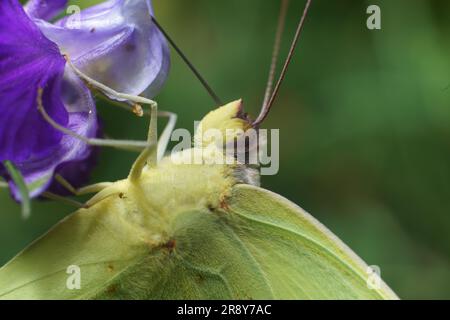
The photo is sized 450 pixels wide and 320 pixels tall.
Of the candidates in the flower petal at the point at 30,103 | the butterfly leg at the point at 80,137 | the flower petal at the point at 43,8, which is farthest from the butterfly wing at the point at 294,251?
the flower petal at the point at 43,8

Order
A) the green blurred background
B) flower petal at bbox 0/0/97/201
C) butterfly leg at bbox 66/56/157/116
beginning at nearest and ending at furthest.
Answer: flower petal at bbox 0/0/97/201
butterfly leg at bbox 66/56/157/116
the green blurred background

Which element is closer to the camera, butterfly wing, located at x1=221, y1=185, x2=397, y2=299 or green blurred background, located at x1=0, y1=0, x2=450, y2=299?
butterfly wing, located at x1=221, y1=185, x2=397, y2=299

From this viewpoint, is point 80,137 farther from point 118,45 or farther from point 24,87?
point 118,45

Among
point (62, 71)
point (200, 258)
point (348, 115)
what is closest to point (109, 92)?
point (62, 71)

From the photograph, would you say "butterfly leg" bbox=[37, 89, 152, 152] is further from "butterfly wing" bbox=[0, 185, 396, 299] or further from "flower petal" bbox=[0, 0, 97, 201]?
"butterfly wing" bbox=[0, 185, 396, 299]

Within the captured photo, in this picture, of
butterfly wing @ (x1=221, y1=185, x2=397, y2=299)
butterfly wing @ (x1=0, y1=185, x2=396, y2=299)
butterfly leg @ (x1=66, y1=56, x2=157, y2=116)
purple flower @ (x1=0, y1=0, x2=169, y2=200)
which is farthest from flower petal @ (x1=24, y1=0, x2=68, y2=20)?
butterfly wing @ (x1=221, y1=185, x2=397, y2=299)

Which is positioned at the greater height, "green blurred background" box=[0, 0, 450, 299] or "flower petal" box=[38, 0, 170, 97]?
"flower petal" box=[38, 0, 170, 97]

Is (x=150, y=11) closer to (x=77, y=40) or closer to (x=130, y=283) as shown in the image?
(x=77, y=40)

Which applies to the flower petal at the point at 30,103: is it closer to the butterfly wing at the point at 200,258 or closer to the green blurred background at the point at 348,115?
the butterfly wing at the point at 200,258
